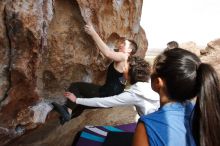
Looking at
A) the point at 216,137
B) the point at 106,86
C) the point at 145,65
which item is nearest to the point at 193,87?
the point at 216,137

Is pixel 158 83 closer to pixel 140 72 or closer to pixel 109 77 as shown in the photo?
pixel 140 72

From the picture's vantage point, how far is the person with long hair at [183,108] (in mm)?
2252

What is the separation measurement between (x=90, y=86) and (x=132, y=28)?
1993 millimetres

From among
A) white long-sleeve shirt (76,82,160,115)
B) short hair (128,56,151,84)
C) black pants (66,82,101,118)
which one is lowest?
black pants (66,82,101,118)

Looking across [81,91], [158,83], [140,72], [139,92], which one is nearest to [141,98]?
[139,92]

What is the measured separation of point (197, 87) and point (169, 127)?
1.12 ft

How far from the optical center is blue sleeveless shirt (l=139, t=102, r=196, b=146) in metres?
2.23

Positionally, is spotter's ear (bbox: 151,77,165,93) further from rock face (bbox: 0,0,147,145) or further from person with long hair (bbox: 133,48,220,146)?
rock face (bbox: 0,0,147,145)

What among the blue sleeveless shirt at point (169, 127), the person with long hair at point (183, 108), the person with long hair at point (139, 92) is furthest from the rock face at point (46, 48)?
the blue sleeveless shirt at point (169, 127)

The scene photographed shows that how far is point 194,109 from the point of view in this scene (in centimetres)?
238

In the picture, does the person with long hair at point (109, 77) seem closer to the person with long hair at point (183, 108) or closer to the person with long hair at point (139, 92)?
the person with long hair at point (139, 92)

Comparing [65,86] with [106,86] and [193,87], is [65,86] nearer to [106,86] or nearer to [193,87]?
[106,86]

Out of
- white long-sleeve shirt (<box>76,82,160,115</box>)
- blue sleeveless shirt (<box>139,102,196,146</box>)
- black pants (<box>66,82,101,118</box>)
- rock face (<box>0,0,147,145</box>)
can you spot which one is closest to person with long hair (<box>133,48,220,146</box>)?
blue sleeveless shirt (<box>139,102,196,146</box>)

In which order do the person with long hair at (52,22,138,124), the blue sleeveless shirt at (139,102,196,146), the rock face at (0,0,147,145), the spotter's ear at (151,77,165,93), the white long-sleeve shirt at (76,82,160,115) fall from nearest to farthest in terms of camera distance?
1. the blue sleeveless shirt at (139,102,196,146)
2. the spotter's ear at (151,77,165,93)
3. the white long-sleeve shirt at (76,82,160,115)
4. the rock face at (0,0,147,145)
5. the person with long hair at (52,22,138,124)
